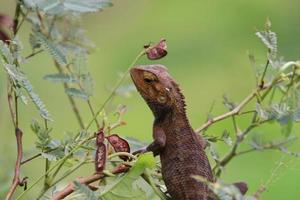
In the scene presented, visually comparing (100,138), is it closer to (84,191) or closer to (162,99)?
(84,191)

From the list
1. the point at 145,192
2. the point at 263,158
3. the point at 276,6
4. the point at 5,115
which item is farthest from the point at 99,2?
the point at 276,6

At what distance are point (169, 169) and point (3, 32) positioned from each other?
2.78ft

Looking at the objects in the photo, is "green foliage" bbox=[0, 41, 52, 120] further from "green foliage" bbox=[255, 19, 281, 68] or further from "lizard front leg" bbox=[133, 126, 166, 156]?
"green foliage" bbox=[255, 19, 281, 68]

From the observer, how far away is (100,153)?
6.89 feet

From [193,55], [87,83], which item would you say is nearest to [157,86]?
[87,83]

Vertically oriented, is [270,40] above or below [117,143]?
above

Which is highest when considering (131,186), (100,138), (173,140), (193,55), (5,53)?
(5,53)

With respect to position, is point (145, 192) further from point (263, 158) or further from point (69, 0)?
point (263, 158)

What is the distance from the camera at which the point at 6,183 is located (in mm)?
3150

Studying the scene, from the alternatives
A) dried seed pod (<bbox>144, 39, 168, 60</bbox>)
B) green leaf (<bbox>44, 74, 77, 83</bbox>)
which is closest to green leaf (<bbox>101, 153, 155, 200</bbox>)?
dried seed pod (<bbox>144, 39, 168, 60</bbox>)

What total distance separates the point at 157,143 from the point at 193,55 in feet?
19.3

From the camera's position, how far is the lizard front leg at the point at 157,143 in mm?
2578

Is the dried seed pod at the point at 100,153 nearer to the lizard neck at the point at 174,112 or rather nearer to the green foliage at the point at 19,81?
the green foliage at the point at 19,81

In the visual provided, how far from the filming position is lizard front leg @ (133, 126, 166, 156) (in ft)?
8.46
